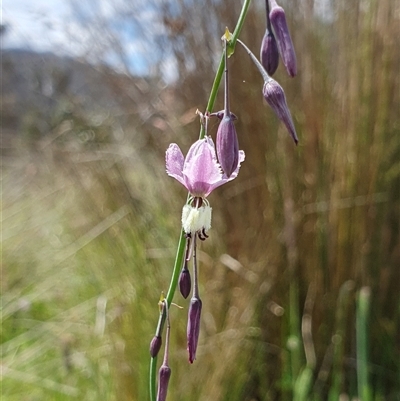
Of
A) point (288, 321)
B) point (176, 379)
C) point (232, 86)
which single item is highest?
point (232, 86)

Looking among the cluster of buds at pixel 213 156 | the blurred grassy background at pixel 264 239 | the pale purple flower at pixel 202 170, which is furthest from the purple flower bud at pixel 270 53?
the blurred grassy background at pixel 264 239

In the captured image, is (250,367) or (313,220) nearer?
(250,367)

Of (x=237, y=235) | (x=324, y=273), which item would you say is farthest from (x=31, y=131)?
(x=324, y=273)

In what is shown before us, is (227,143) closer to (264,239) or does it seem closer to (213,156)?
(213,156)

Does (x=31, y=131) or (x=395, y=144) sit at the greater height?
(x=31, y=131)

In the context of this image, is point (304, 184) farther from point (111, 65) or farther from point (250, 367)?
point (111, 65)

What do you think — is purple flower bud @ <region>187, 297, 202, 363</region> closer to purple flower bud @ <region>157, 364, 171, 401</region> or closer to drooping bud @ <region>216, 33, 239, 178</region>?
purple flower bud @ <region>157, 364, 171, 401</region>

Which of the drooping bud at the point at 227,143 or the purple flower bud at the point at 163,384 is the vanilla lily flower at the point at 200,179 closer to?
the drooping bud at the point at 227,143

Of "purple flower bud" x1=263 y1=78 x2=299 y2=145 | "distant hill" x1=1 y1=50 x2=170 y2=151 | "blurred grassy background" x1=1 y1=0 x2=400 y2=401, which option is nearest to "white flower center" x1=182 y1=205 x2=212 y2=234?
"purple flower bud" x1=263 y1=78 x2=299 y2=145
